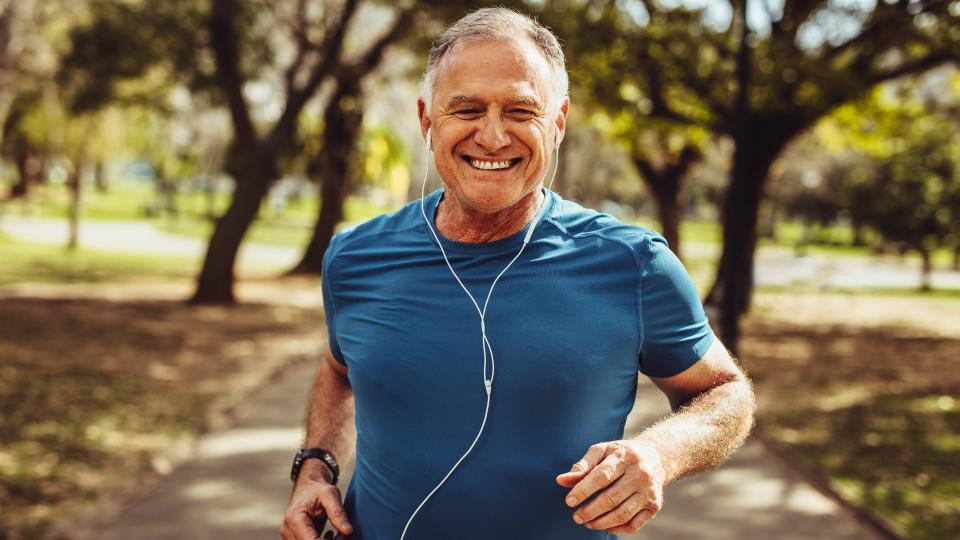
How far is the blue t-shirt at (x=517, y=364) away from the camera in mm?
1872

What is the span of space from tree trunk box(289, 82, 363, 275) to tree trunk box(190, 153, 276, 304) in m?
7.48

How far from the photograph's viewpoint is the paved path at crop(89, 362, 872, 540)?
18.0 feet

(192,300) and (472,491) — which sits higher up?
(472,491)

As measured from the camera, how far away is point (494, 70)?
6.43 feet

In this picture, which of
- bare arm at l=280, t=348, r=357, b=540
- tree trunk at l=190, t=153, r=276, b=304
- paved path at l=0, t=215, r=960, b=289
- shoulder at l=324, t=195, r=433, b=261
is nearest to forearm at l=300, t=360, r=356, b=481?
bare arm at l=280, t=348, r=357, b=540

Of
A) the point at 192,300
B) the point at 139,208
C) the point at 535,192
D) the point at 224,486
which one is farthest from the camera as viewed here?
the point at 139,208

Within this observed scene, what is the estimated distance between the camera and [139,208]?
55.0m

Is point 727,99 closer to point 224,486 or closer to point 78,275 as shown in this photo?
point 224,486

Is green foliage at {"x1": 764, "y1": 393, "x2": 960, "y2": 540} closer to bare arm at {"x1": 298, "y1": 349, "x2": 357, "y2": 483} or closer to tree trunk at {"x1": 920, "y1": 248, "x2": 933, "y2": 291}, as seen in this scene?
bare arm at {"x1": 298, "y1": 349, "x2": 357, "y2": 483}

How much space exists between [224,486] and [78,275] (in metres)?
16.7

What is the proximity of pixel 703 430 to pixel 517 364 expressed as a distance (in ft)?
1.44

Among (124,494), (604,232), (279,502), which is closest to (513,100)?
(604,232)

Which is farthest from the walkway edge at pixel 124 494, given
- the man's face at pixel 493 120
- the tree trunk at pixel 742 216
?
the tree trunk at pixel 742 216

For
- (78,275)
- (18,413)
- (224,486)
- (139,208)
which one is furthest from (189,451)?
(139,208)
